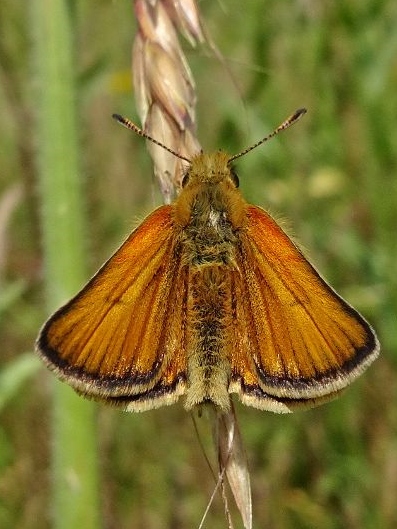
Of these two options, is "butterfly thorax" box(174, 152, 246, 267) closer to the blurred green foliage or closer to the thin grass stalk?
the thin grass stalk

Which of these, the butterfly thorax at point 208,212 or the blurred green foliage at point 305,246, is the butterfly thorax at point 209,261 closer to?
the butterfly thorax at point 208,212

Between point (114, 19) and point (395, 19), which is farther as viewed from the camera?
point (114, 19)

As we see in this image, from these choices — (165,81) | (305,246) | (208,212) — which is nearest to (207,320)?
(208,212)

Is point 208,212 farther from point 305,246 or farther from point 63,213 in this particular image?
point 305,246

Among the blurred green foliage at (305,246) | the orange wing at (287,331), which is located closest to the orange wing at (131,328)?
the orange wing at (287,331)

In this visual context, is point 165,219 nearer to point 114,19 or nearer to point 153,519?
point 153,519

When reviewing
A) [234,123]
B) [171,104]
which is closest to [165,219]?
[171,104]
